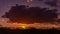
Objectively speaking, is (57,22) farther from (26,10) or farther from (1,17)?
(1,17)

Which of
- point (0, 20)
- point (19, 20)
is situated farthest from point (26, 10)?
point (0, 20)

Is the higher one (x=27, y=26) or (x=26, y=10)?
(x=26, y=10)

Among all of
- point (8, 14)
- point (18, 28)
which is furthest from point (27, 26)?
point (8, 14)
